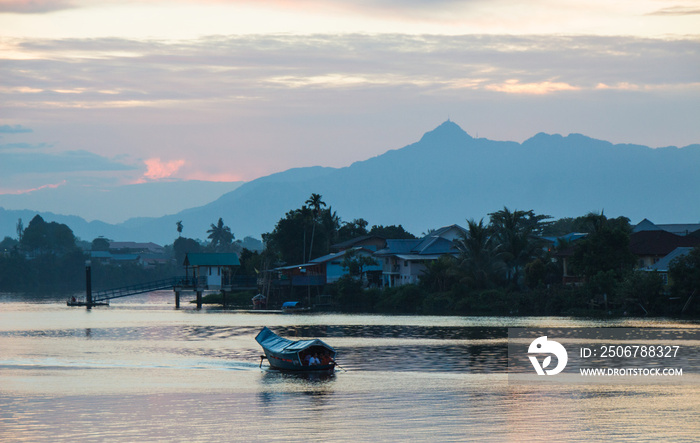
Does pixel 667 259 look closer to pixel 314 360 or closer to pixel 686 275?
pixel 686 275

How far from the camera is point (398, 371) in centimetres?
4388

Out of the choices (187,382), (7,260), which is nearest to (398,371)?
(187,382)

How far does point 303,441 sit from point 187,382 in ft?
48.0

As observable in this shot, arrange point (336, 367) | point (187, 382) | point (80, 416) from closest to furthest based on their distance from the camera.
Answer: point (80, 416) → point (187, 382) → point (336, 367)

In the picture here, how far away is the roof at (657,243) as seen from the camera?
3278 inches

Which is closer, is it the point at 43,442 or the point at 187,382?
the point at 43,442

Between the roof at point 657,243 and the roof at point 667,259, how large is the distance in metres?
4.35

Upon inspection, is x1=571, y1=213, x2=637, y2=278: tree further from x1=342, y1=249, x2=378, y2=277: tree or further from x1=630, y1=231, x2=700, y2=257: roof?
x1=342, y1=249, x2=378, y2=277: tree

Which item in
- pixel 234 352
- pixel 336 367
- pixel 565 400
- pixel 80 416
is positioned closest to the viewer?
pixel 80 416

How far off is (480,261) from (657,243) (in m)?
17.1

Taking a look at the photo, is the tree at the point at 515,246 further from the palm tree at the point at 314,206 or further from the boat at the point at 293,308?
the palm tree at the point at 314,206

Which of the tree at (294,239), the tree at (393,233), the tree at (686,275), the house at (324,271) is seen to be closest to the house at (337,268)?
the house at (324,271)

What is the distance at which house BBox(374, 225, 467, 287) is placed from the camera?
103 metres

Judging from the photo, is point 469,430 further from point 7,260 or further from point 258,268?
point 7,260
